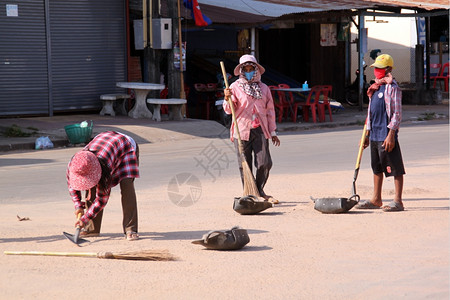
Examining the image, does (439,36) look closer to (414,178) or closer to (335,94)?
(335,94)

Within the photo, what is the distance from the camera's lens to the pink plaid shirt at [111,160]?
23.3 ft

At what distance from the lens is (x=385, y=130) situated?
29.6 feet

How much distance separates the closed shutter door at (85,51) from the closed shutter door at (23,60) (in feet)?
1.02

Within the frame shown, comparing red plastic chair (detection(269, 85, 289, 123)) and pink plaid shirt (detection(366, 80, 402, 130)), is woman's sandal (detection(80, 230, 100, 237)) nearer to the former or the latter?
pink plaid shirt (detection(366, 80, 402, 130))

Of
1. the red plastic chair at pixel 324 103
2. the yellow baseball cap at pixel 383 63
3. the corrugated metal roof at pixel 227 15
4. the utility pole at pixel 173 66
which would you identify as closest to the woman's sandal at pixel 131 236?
the yellow baseball cap at pixel 383 63

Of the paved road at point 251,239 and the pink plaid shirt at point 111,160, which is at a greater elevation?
the pink plaid shirt at point 111,160

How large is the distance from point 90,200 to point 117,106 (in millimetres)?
13260

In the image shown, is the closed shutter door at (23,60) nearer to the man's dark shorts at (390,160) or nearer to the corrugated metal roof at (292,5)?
the corrugated metal roof at (292,5)

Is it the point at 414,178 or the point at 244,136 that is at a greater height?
the point at 244,136

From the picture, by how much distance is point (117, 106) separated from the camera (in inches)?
810

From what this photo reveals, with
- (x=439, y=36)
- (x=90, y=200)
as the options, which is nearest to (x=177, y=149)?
(x=90, y=200)

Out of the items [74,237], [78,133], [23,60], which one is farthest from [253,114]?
[23,60]

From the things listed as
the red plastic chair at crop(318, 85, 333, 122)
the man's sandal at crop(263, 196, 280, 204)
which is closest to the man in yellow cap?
the man's sandal at crop(263, 196, 280, 204)

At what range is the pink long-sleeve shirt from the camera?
948 cm
